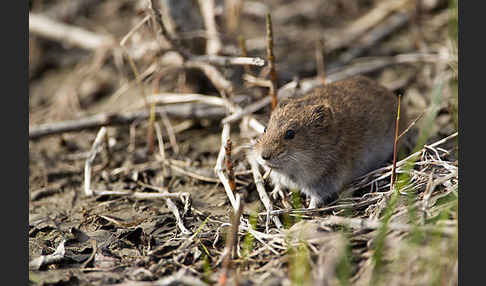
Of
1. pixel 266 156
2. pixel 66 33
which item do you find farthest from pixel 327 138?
pixel 66 33

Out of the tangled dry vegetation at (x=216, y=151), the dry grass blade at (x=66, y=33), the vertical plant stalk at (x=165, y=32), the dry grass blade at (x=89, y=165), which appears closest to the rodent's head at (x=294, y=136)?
the tangled dry vegetation at (x=216, y=151)

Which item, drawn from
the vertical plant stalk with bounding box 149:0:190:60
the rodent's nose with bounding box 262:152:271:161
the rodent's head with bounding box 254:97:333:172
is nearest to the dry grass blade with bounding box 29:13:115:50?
the vertical plant stalk with bounding box 149:0:190:60

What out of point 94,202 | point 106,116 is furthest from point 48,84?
point 94,202

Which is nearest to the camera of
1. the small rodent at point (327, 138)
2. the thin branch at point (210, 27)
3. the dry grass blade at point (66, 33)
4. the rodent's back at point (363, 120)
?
the small rodent at point (327, 138)

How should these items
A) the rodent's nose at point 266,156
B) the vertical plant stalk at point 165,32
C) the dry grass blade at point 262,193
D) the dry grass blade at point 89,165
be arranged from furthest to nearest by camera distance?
the dry grass blade at point 89,165, the vertical plant stalk at point 165,32, the rodent's nose at point 266,156, the dry grass blade at point 262,193

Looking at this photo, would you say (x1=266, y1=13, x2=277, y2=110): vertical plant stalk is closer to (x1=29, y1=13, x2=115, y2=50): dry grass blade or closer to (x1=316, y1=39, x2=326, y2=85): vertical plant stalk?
(x1=316, y1=39, x2=326, y2=85): vertical plant stalk

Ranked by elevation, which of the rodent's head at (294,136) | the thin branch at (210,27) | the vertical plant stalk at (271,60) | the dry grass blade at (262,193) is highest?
the thin branch at (210,27)

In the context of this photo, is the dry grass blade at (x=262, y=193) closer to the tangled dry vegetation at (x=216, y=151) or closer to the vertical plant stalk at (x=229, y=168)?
the tangled dry vegetation at (x=216, y=151)
